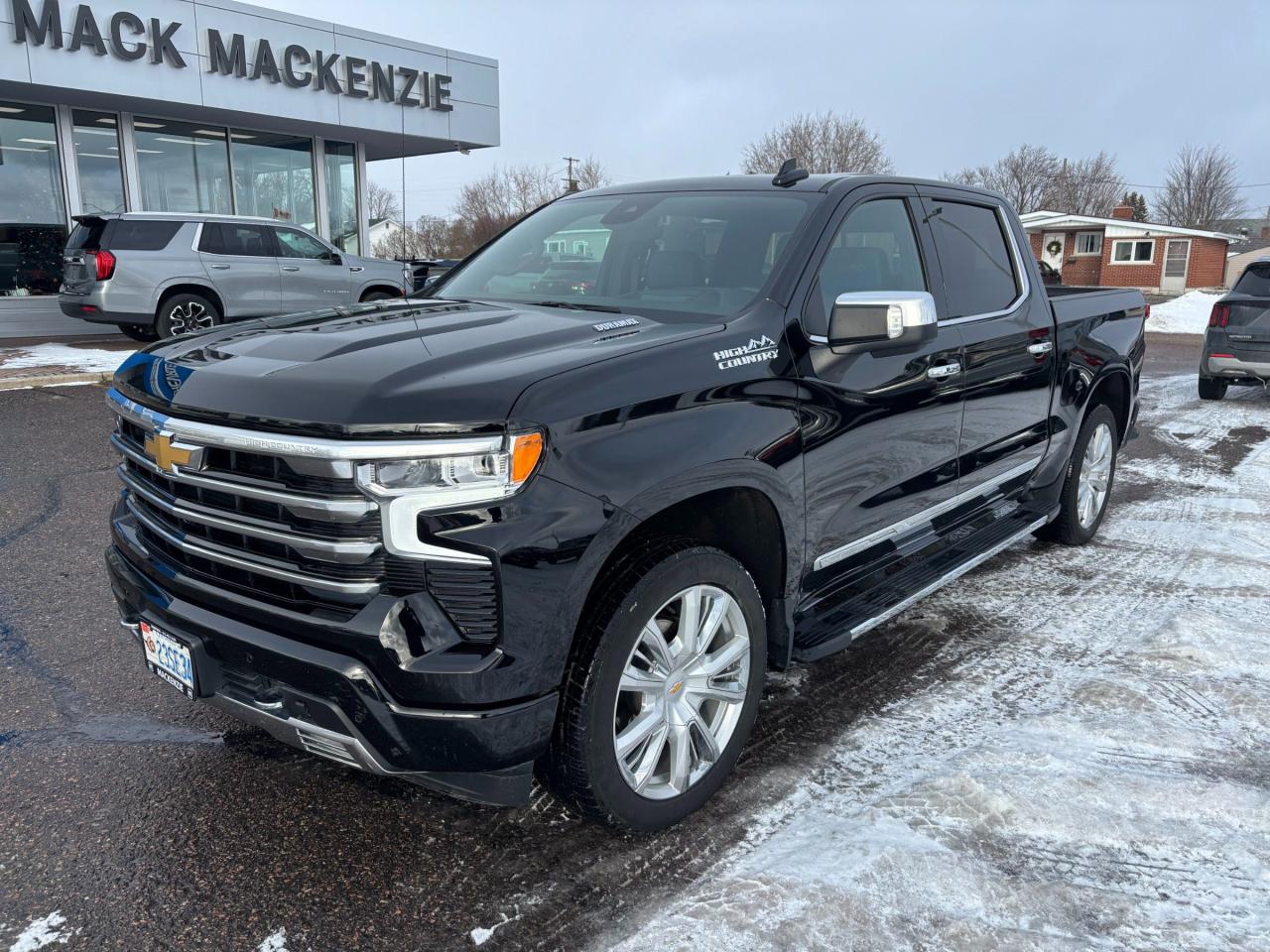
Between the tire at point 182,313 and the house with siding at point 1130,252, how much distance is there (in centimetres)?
3983

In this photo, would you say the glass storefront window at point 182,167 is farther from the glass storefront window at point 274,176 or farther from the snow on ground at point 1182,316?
the snow on ground at point 1182,316

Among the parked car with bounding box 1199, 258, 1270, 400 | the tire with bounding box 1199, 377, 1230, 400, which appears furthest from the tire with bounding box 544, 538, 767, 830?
the tire with bounding box 1199, 377, 1230, 400

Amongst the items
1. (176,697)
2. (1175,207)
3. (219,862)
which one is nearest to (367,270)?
(176,697)

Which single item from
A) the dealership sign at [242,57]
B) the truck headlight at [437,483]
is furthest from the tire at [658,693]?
the dealership sign at [242,57]

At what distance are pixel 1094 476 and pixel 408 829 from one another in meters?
4.51

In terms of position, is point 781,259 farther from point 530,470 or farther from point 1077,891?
point 1077,891

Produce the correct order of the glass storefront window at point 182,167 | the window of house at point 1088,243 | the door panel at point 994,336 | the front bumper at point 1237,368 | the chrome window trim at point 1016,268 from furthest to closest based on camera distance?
the window of house at point 1088,243, the glass storefront window at point 182,167, the front bumper at point 1237,368, the chrome window trim at point 1016,268, the door panel at point 994,336

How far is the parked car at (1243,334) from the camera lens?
10789 mm

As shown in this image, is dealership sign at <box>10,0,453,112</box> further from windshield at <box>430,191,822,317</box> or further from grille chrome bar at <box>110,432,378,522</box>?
grille chrome bar at <box>110,432,378,522</box>

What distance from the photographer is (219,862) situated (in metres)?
2.59

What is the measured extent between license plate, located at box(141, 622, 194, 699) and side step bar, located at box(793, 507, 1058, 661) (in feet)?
5.96

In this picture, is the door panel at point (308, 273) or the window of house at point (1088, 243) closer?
the door panel at point (308, 273)

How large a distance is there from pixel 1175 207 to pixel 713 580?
8980 cm

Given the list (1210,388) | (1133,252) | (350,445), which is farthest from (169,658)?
(1133,252)
